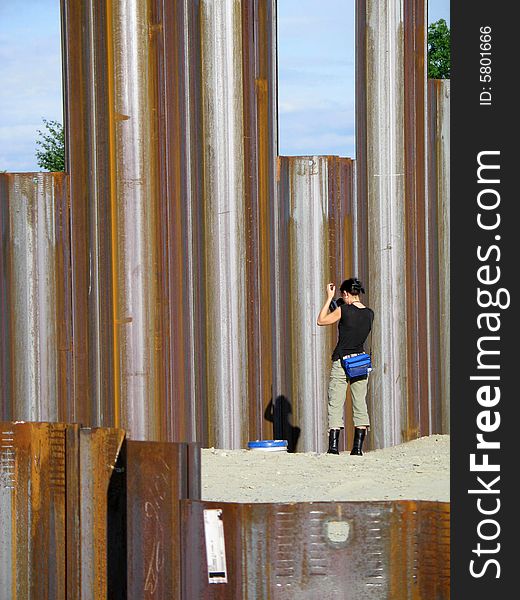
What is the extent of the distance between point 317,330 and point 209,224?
1434 millimetres

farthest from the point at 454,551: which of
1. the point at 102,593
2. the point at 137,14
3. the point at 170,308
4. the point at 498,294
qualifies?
the point at 137,14

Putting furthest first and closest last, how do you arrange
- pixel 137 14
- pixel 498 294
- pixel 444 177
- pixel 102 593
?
pixel 444 177 → pixel 137 14 → pixel 102 593 → pixel 498 294

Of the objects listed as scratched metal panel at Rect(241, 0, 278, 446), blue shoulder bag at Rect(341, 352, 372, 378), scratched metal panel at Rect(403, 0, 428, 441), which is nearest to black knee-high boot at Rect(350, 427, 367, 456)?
blue shoulder bag at Rect(341, 352, 372, 378)

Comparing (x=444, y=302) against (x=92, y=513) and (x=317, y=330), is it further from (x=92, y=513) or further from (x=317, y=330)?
(x=92, y=513)

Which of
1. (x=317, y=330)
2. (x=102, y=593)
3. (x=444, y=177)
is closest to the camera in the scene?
(x=102, y=593)

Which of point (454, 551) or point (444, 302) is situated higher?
point (444, 302)

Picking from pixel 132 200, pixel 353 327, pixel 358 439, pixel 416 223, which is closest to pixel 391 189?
pixel 416 223

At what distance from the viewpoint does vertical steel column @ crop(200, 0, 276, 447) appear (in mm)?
9547

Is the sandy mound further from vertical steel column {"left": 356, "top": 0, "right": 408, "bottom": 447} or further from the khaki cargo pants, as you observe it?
vertical steel column {"left": 356, "top": 0, "right": 408, "bottom": 447}

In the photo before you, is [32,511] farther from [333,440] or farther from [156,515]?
[333,440]

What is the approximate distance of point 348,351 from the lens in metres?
9.66

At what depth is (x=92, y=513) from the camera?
5004mm

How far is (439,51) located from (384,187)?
2393cm

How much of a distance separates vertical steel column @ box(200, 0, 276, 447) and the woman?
0.59 m
